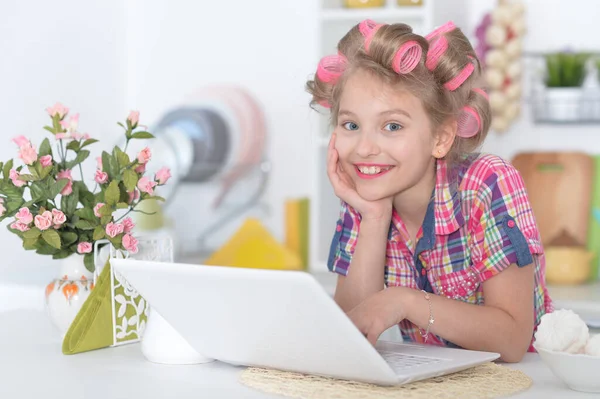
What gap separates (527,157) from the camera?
256cm

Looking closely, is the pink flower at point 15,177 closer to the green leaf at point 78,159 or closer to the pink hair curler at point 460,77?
the green leaf at point 78,159

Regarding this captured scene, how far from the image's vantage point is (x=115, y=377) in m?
1.11

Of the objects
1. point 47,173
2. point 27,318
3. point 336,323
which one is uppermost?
point 47,173

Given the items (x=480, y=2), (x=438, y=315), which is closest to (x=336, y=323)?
(x=438, y=315)

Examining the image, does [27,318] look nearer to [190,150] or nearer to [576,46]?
[190,150]

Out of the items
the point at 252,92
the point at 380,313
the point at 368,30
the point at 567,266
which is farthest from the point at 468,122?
the point at 252,92

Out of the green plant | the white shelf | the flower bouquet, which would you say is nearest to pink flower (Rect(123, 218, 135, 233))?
the flower bouquet

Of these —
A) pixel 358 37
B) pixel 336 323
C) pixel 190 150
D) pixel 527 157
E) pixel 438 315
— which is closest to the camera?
pixel 336 323

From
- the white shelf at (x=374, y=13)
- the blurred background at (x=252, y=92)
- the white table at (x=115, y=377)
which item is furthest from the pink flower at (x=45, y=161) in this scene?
the white shelf at (x=374, y=13)

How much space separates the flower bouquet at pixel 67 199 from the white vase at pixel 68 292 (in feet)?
0.05

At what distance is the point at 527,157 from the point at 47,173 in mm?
1602

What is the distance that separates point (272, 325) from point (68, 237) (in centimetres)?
48

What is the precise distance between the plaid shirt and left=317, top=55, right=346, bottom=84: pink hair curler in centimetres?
22

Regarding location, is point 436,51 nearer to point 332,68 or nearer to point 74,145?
point 332,68
